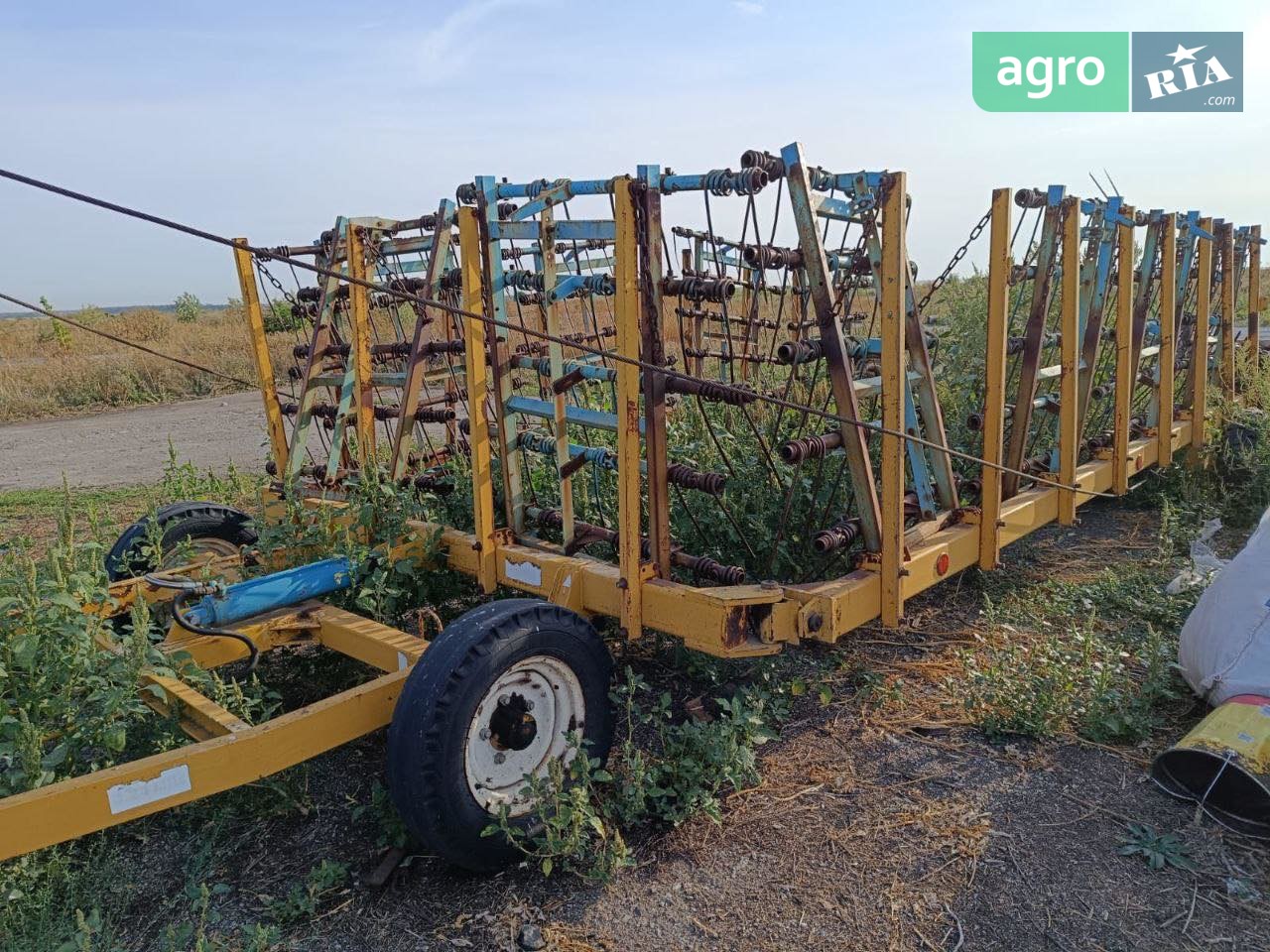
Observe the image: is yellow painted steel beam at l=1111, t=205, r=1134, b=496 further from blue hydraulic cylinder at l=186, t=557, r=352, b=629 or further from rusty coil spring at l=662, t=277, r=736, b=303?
blue hydraulic cylinder at l=186, t=557, r=352, b=629

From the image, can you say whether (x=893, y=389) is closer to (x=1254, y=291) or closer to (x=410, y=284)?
(x=410, y=284)

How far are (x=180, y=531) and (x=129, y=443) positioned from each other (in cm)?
1038

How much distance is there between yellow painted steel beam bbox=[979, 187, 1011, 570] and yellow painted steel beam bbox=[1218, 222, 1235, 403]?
454cm

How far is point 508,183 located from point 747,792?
8.55 ft

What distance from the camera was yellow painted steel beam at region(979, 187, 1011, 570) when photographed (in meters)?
4.21

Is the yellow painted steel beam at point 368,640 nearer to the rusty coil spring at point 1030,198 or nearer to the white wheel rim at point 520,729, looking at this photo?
the white wheel rim at point 520,729

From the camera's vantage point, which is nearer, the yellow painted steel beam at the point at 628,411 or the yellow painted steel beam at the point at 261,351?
the yellow painted steel beam at the point at 628,411

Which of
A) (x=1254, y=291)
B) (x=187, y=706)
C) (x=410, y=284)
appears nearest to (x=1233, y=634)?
(x=187, y=706)

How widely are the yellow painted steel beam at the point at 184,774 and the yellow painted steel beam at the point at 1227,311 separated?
24.7 ft

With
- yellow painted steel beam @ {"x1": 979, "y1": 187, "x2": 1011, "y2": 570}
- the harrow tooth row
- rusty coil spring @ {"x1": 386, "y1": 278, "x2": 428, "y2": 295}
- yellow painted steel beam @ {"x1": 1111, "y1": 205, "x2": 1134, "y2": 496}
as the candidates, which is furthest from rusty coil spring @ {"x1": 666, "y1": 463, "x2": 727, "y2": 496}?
yellow painted steel beam @ {"x1": 1111, "y1": 205, "x2": 1134, "y2": 496}

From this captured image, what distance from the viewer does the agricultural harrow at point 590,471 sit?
2.91 meters

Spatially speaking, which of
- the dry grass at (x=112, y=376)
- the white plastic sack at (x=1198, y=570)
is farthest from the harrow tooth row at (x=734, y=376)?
the dry grass at (x=112, y=376)

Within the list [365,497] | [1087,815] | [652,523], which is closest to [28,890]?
[365,497]

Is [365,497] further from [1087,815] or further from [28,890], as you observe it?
[1087,815]
